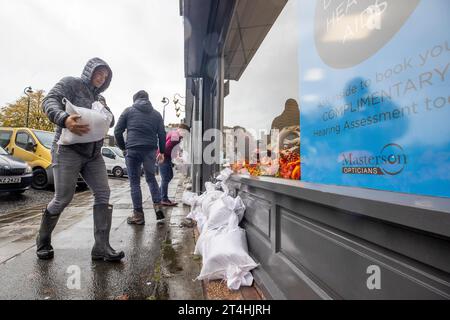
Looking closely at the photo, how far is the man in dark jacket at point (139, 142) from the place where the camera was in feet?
14.0

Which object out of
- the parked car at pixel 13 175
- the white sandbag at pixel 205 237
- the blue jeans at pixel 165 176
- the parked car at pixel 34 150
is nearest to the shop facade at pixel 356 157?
the white sandbag at pixel 205 237

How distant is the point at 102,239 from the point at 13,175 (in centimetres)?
→ 574

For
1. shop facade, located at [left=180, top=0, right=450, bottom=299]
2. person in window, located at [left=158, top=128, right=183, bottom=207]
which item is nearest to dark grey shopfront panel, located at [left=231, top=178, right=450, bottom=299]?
shop facade, located at [left=180, top=0, right=450, bottom=299]

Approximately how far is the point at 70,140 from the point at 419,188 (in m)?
2.50

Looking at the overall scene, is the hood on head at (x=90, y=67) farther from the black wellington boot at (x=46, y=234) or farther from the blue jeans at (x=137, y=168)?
the blue jeans at (x=137, y=168)

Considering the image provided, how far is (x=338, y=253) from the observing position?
1.37m

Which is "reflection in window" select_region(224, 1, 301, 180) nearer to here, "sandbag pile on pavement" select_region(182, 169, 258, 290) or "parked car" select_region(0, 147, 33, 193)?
"sandbag pile on pavement" select_region(182, 169, 258, 290)

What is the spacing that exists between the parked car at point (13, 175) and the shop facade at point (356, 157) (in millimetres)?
6623

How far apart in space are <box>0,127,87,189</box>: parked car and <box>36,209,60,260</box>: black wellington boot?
649 cm

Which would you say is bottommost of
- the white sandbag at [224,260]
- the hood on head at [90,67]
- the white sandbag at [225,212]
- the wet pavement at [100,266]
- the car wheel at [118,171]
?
the wet pavement at [100,266]

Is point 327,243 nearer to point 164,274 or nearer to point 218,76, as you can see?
point 164,274

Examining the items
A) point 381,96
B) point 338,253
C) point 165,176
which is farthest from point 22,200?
point 381,96

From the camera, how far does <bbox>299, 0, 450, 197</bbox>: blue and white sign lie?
0.92m
